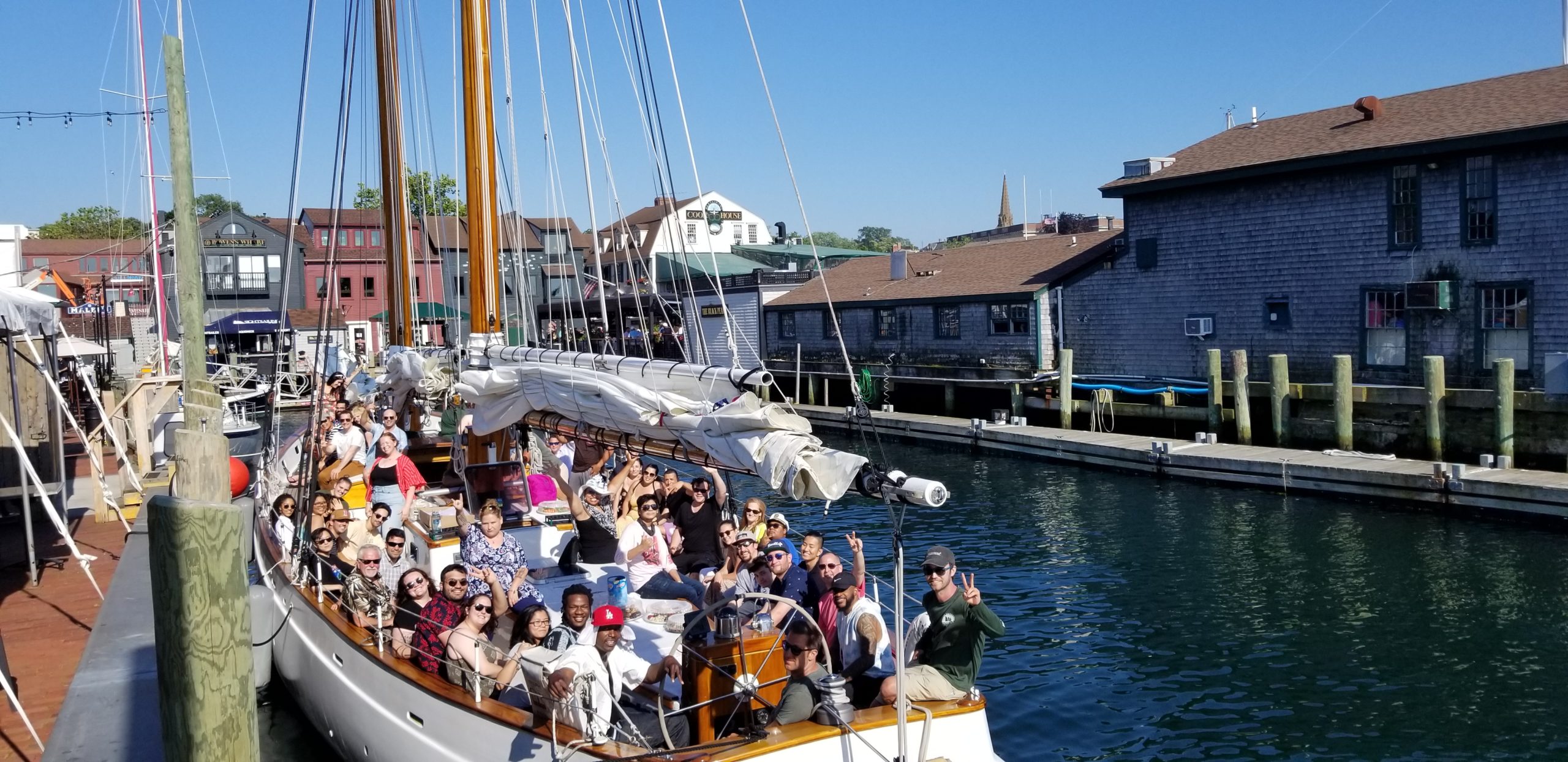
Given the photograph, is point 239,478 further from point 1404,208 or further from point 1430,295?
point 1404,208

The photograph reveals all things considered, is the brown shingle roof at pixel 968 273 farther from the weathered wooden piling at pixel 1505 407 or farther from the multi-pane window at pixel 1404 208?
the weathered wooden piling at pixel 1505 407

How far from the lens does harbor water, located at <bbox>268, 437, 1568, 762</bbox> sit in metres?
10.9

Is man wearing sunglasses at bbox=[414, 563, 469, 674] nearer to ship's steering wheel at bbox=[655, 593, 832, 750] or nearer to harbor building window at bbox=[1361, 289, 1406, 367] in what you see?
ship's steering wheel at bbox=[655, 593, 832, 750]

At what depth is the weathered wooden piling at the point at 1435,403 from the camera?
72.0 feet

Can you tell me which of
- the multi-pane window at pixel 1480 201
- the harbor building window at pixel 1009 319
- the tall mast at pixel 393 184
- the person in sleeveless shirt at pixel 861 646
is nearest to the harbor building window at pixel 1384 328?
the multi-pane window at pixel 1480 201

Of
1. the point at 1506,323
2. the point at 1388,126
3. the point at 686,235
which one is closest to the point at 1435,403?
the point at 1506,323

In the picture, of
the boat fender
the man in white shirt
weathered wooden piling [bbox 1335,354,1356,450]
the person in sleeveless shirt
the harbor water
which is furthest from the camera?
weathered wooden piling [bbox 1335,354,1356,450]

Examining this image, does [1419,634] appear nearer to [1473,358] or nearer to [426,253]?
[1473,358]

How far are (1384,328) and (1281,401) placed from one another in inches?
131

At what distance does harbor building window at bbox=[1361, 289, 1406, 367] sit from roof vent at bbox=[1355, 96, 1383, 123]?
4.96 metres

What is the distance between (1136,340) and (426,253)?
18.7 metres

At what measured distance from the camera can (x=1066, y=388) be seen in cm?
2989

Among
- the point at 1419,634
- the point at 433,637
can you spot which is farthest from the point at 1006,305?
the point at 433,637

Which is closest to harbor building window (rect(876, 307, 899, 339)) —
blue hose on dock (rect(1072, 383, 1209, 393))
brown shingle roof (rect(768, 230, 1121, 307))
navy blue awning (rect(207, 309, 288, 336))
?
brown shingle roof (rect(768, 230, 1121, 307))
